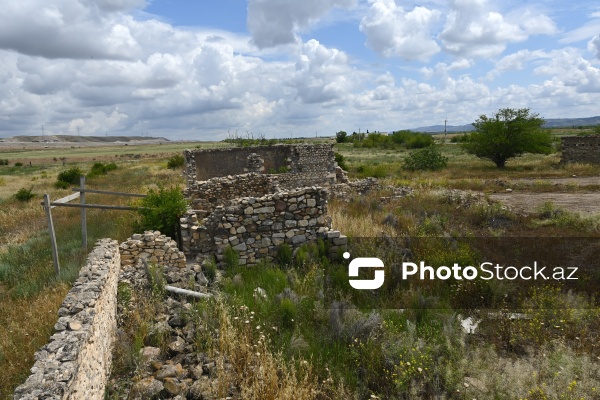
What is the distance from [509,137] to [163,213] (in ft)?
94.2

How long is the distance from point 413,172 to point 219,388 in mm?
26967

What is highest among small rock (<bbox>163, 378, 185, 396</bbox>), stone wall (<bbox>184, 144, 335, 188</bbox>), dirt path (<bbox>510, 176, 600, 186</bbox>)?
stone wall (<bbox>184, 144, 335, 188</bbox>)

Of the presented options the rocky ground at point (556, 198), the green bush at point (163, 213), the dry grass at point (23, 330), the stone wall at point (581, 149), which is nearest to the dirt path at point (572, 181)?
the rocky ground at point (556, 198)

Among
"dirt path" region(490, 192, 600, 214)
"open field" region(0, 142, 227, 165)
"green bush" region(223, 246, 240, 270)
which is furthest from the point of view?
"open field" region(0, 142, 227, 165)

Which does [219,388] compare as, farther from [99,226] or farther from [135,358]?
[99,226]

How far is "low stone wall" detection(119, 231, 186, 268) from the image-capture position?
8.00m

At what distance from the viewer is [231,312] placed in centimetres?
609

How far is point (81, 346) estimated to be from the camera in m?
3.90

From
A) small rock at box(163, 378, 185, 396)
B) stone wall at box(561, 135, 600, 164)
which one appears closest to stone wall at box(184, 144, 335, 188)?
small rock at box(163, 378, 185, 396)

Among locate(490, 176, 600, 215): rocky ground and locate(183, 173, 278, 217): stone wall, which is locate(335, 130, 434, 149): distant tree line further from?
locate(183, 173, 278, 217): stone wall

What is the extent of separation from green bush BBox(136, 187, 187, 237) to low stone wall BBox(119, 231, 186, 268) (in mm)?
1130

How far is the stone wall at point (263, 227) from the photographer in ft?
27.8

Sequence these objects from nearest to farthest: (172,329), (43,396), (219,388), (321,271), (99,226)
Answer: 1. (43,396)
2. (219,388)
3. (172,329)
4. (321,271)
5. (99,226)

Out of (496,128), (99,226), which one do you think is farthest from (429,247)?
(496,128)
